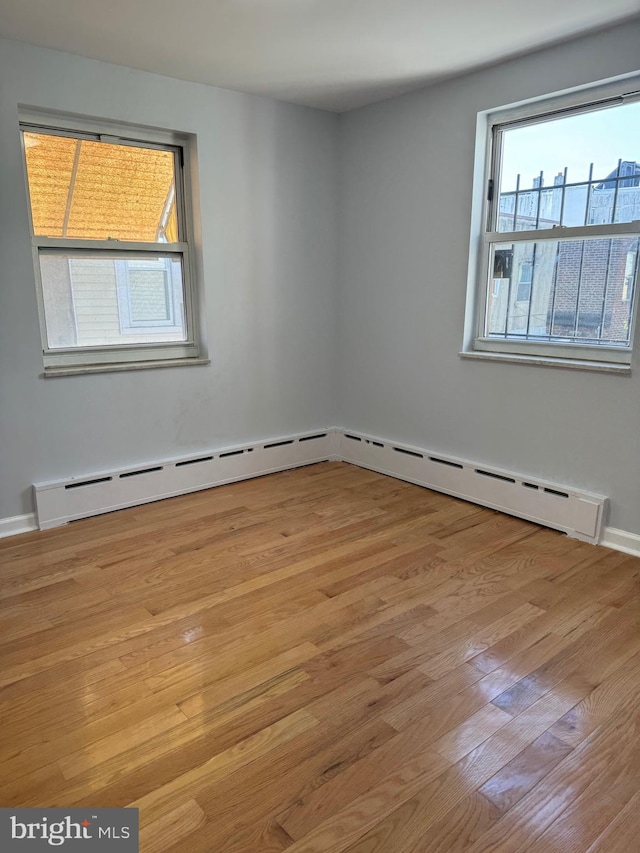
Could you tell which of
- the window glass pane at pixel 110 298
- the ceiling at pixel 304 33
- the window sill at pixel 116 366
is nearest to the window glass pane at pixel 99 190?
the window glass pane at pixel 110 298

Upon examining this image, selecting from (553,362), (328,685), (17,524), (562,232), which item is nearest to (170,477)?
(17,524)

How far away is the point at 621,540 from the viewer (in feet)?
9.90

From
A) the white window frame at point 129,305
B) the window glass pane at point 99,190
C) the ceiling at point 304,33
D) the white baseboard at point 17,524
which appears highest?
the ceiling at point 304,33

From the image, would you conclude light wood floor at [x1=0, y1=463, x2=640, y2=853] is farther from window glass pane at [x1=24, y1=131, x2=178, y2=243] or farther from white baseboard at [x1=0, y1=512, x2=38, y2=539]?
window glass pane at [x1=24, y1=131, x2=178, y2=243]

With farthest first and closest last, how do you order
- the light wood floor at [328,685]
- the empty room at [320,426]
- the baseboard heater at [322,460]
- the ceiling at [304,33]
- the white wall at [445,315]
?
the baseboard heater at [322,460] → the white wall at [445,315] → the ceiling at [304,33] → the empty room at [320,426] → the light wood floor at [328,685]

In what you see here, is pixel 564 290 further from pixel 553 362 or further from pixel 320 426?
pixel 320 426

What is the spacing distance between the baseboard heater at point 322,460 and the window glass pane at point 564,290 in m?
0.86

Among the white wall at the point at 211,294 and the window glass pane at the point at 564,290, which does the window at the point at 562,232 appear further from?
the white wall at the point at 211,294

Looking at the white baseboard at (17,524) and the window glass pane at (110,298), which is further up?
the window glass pane at (110,298)

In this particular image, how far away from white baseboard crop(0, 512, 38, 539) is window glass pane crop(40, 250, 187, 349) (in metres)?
0.99

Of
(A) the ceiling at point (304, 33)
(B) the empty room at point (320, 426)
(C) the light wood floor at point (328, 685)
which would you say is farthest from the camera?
(A) the ceiling at point (304, 33)

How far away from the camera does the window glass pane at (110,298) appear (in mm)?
3342

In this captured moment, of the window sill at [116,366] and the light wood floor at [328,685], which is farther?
the window sill at [116,366]

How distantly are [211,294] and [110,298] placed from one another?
0.64m
